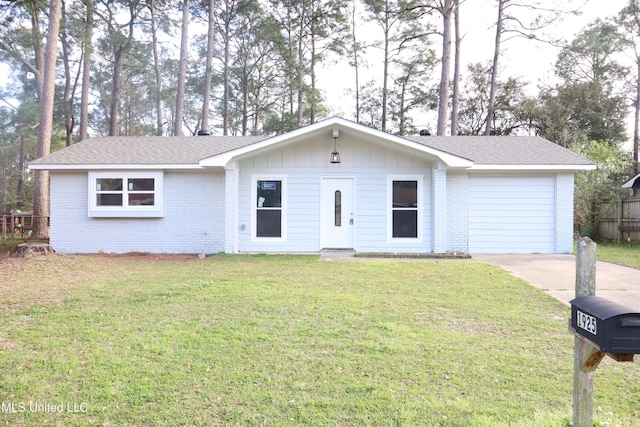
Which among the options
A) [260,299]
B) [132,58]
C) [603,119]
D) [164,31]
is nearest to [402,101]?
[603,119]

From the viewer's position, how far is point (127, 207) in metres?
10.9

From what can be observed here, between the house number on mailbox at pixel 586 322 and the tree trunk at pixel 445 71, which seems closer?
the house number on mailbox at pixel 586 322

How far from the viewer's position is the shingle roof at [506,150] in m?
10.5

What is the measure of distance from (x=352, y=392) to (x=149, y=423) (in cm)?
139

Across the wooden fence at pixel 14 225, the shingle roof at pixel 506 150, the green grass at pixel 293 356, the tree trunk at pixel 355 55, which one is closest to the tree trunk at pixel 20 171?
the wooden fence at pixel 14 225

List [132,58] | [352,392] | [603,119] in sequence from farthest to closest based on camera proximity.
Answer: [132,58] < [603,119] < [352,392]

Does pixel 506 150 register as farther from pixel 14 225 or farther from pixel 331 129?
pixel 14 225

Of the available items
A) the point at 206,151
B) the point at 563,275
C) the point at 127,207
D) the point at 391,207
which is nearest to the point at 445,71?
the point at 391,207

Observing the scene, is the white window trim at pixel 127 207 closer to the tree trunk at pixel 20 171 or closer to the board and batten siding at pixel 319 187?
the board and batten siding at pixel 319 187

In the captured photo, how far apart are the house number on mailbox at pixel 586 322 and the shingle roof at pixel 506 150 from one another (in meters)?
8.43

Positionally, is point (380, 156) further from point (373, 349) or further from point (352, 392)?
point (352, 392)

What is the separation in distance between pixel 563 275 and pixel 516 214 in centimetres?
367

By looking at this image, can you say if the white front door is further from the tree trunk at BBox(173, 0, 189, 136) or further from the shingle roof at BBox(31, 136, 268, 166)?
the tree trunk at BBox(173, 0, 189, 136)

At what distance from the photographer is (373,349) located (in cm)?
367
